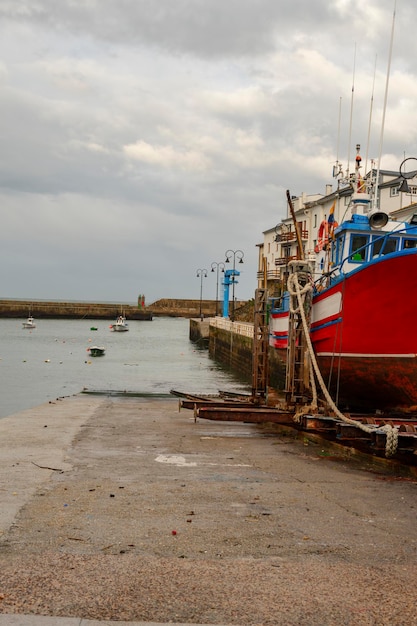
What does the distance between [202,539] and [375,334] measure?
31.1ft

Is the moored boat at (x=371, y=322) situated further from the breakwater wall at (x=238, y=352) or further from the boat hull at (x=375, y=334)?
the breakwater wall at (x=238, y=352)

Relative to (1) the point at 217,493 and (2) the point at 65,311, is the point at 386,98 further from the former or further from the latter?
(2) the point at 65,311

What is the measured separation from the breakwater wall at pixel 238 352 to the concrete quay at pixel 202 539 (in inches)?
843

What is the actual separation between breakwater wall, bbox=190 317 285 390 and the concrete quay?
70.3 feet

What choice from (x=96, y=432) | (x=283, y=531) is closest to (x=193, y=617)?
(x=283, y=531)

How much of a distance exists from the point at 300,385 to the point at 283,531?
26.9 ft

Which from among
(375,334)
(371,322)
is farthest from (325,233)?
(375,334)

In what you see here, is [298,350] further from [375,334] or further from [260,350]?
[260,350]

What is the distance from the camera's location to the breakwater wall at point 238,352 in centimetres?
3322

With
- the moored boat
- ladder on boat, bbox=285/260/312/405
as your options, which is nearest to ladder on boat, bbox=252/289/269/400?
the moored boat

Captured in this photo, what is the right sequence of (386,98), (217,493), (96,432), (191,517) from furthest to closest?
1. (386,98)
2. (96,432)
3. (217,493)
4. (191,517)

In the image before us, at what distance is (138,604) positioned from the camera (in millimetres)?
4453

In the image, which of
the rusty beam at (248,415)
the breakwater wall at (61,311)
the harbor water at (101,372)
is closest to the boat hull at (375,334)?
the rusty beam at (248,415)

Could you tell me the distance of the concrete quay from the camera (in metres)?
4.44
